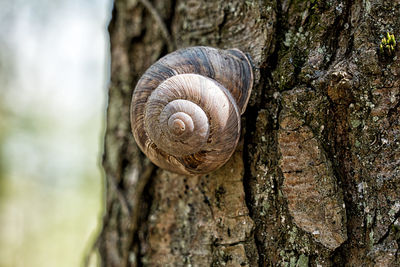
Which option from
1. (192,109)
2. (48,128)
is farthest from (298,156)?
(48,128)

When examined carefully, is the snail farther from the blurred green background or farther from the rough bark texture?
the blurred green background

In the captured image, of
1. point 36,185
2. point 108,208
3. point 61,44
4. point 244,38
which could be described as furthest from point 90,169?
point 244,38

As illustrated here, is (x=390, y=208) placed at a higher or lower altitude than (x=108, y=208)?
higher

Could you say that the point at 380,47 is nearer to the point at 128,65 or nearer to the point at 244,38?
the point at 244,38

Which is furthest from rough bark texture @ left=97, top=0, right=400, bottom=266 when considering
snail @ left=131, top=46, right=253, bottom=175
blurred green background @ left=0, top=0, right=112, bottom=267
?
blurred green background @ left=0, top=0, right=112, bottom=267

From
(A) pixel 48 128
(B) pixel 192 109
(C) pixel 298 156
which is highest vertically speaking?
(B) pixel 192 109

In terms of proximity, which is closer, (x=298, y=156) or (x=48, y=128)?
(x=298, y=156)

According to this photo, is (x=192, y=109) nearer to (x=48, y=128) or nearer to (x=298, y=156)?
(x=298, y=156)
